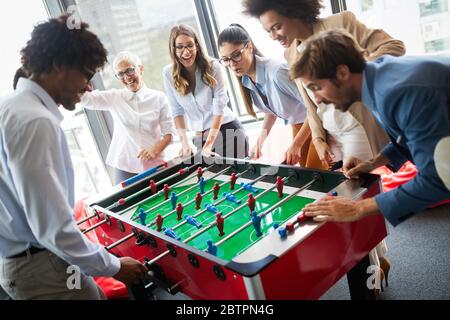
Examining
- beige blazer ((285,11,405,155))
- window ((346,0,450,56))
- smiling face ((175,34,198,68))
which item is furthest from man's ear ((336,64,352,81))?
window ((346,0,450,56))

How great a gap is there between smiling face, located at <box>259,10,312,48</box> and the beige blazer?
0.20 ft

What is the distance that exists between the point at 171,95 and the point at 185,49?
0.44 m

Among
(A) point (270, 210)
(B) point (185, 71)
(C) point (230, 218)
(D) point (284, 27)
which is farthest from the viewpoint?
(B) point (185, 71)

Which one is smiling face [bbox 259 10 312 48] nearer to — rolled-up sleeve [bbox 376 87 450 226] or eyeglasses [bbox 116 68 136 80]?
rolled-up sleeve [bbox 376 87 450 226]

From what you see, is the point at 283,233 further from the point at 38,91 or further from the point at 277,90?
the point at 277,90

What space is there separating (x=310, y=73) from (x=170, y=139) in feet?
6.06

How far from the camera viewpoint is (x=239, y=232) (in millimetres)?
1588

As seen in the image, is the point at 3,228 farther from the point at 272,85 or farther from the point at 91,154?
the point at 91,154

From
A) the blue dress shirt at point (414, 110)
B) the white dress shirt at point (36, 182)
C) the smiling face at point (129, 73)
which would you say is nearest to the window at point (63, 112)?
the smiling face at point (129, 73)

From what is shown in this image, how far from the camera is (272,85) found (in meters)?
2.33

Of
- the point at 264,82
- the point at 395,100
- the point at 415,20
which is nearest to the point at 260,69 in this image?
the point at 264,82

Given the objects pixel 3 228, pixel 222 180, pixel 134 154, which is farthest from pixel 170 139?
pixel 3 228

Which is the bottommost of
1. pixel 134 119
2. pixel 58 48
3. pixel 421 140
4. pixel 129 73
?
pixel 421 140

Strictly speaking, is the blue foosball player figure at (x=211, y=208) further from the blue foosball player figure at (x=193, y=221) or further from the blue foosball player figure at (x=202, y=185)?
the blue foosball player figure at (x=202, y=185)
